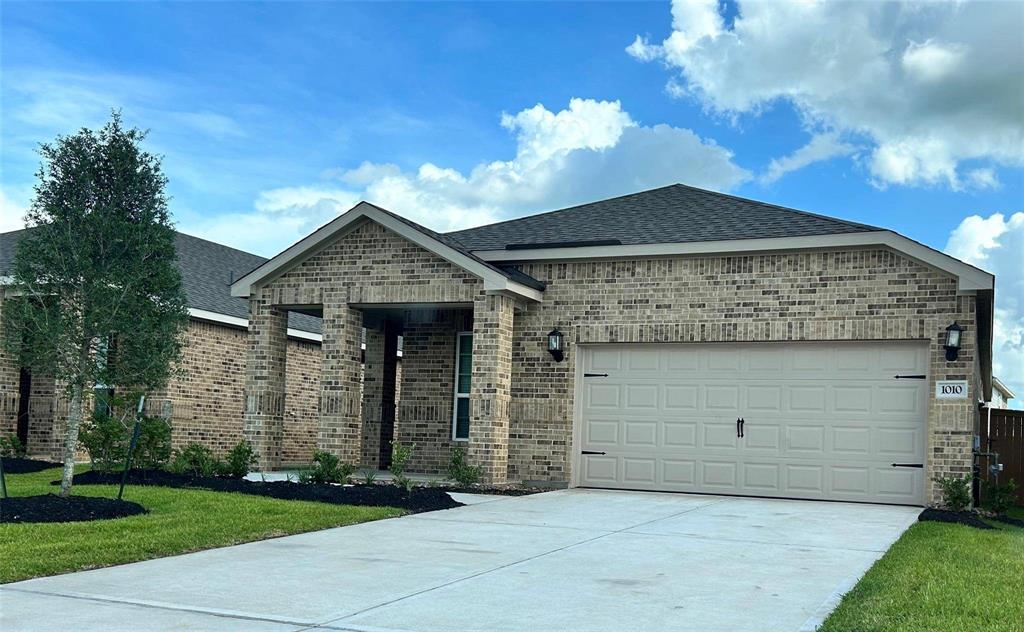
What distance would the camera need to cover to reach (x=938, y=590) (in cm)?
792

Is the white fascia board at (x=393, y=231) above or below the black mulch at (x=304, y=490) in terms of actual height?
above

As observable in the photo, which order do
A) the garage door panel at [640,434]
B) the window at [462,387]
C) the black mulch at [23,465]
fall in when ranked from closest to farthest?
1. the garage door panel at [640,434]
2. the black mulch at [23,465]
3. the window at [462,387]

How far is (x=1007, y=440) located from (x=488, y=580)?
14.7 m

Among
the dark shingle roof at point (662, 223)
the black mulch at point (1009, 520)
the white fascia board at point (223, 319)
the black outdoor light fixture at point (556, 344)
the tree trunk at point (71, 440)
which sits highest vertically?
the dark shingle roof at point (662, 223)

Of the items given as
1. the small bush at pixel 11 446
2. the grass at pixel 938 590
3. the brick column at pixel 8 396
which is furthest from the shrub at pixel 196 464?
the grass at pixel 938 590

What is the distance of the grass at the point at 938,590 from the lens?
677 centimetres

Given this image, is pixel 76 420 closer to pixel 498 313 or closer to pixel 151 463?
pixel 151 463

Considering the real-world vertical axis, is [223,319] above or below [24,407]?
above

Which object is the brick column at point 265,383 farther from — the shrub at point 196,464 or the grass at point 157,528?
the grass at point 157,528

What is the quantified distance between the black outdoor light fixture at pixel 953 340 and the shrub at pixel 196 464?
1167 cm

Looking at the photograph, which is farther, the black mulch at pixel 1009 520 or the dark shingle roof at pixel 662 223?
the dark shingle roof at pixel 662 223

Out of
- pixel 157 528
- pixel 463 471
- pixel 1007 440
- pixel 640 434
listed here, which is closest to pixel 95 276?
pixel 157 528

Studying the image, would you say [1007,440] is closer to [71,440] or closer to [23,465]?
[71,440]

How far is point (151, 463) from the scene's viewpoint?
16609 mm
